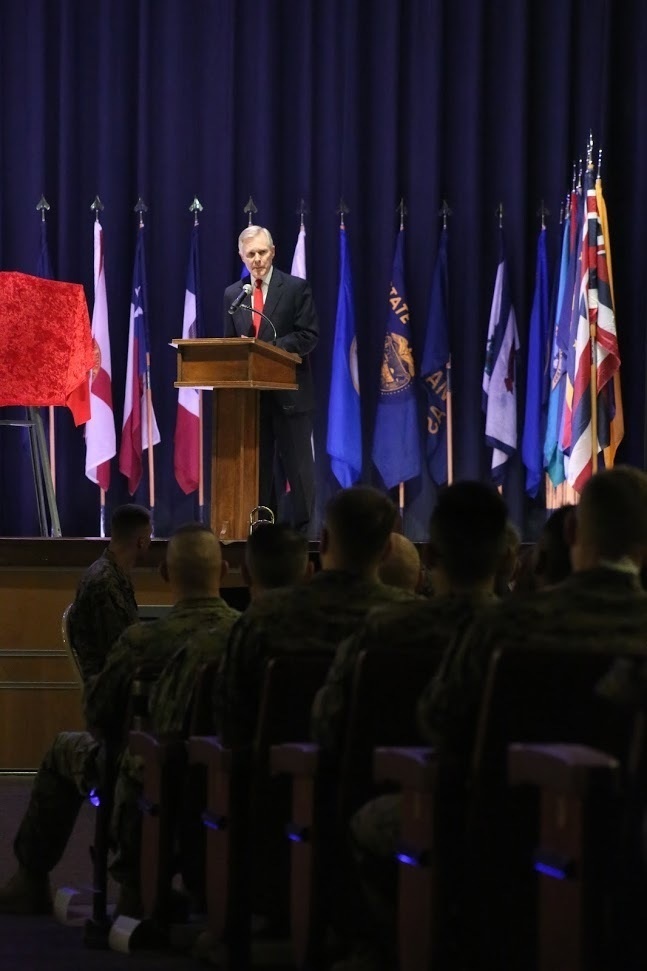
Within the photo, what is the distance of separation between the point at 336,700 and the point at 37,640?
5.35 metres

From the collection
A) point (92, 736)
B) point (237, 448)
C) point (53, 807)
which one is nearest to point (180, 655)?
point (92, 736)

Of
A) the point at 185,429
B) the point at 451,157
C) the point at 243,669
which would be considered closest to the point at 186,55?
the point at 451,157

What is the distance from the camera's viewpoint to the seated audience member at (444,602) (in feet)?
10.5

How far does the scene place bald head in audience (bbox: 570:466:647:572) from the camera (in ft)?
9.72

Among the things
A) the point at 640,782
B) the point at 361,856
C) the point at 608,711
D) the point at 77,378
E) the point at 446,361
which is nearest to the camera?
the point at 640,782

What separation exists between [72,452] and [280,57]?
3.41 meters

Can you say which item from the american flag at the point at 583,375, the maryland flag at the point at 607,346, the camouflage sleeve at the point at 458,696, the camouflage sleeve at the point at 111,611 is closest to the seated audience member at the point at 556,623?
the camouflage sleeve at the point at 458,696

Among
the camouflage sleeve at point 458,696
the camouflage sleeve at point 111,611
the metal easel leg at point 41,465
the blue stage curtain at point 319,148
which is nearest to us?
the camouflage sleeve at point 458,696

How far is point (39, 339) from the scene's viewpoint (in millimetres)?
9445

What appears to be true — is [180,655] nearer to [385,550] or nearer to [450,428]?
[385,550]

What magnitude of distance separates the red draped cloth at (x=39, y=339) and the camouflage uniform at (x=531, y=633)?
6.80 metres

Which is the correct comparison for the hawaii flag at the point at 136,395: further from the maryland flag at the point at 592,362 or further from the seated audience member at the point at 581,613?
the seated audience member at the point at 581,613

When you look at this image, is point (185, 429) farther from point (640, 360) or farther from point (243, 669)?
point (243, 669)

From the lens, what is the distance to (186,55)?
38.9ft
